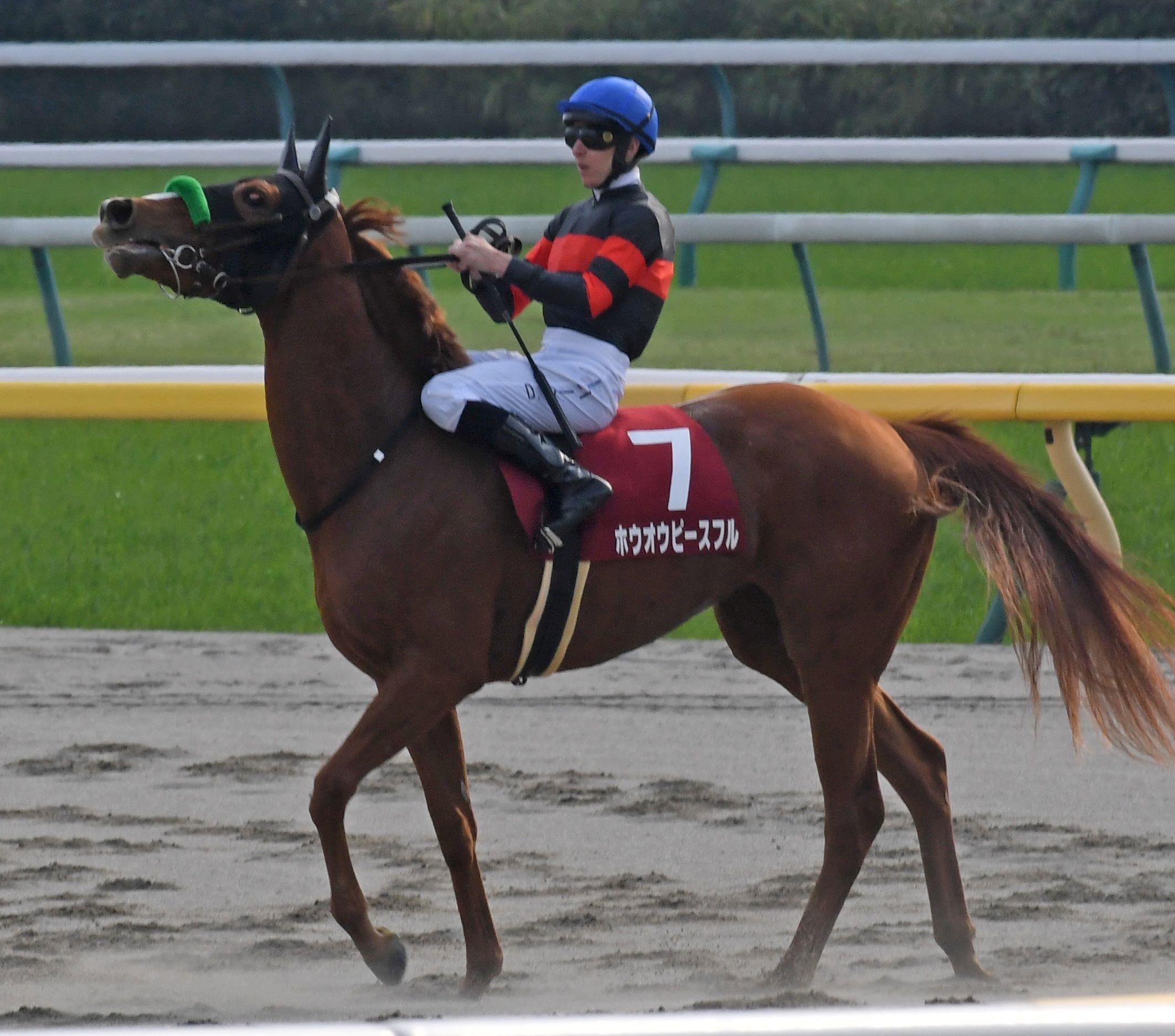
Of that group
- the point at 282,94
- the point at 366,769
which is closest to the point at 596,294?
the point at 366,769

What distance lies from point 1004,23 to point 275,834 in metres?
8.94

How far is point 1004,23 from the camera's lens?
1255 cm

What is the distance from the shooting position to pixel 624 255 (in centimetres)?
422

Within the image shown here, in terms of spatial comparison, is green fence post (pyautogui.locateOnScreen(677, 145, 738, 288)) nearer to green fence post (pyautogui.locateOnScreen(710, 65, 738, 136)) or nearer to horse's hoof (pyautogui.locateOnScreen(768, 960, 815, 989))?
green fence post (pyautogui.locateOnScreen(710, 65, 738, 136))

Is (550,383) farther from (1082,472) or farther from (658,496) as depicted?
(1082,472)

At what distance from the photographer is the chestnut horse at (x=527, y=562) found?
13.3 feet

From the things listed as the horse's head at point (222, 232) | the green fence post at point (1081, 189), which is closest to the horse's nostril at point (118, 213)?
the horse's head at point (222, 232)

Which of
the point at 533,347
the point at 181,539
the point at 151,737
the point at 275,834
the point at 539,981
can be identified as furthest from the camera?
the point at 533,347

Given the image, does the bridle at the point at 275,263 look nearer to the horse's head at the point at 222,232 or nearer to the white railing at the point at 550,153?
the horse's head at the point at 222,232

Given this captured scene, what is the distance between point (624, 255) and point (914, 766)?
1.25 m

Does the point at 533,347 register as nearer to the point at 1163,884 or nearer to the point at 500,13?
the point at 500,13

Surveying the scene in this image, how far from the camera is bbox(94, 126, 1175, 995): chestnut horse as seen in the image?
160 inches

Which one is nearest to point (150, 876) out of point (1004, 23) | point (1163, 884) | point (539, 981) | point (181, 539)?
point (539, 981)

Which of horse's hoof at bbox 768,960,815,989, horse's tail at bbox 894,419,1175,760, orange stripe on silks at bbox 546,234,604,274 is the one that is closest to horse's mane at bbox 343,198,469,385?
orange stripe on silks at bbox 546,234,604,274
